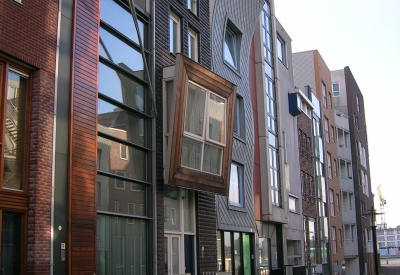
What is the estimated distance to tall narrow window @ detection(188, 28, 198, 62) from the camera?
817 inches

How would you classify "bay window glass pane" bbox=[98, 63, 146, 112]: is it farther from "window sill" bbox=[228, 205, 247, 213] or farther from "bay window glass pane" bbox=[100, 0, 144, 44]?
"window sill" bbox=[228, 205, 247, 213]

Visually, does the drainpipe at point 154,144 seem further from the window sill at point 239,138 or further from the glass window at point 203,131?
the window sill at point 239,138

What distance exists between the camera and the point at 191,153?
17.8m

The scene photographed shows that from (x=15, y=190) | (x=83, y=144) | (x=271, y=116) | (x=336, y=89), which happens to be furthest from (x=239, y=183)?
(x=336, y=89)

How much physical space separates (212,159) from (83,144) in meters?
6.31

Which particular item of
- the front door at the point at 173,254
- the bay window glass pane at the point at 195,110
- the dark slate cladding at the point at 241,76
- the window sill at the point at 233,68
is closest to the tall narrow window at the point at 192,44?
the dark slate cladding at the point at 241,76

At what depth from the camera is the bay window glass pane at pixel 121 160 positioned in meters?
14.9

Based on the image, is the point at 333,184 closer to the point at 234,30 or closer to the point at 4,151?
the point at 234,30

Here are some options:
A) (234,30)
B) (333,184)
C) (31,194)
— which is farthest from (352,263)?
(31,194)

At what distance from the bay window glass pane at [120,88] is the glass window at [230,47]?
26.0 feet

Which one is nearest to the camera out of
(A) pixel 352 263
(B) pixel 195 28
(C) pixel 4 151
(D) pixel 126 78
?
(C) pixel 4 151

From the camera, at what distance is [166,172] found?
16.9m

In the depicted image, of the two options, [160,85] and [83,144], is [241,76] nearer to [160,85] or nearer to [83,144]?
[160,85]

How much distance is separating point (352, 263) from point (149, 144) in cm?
4132
